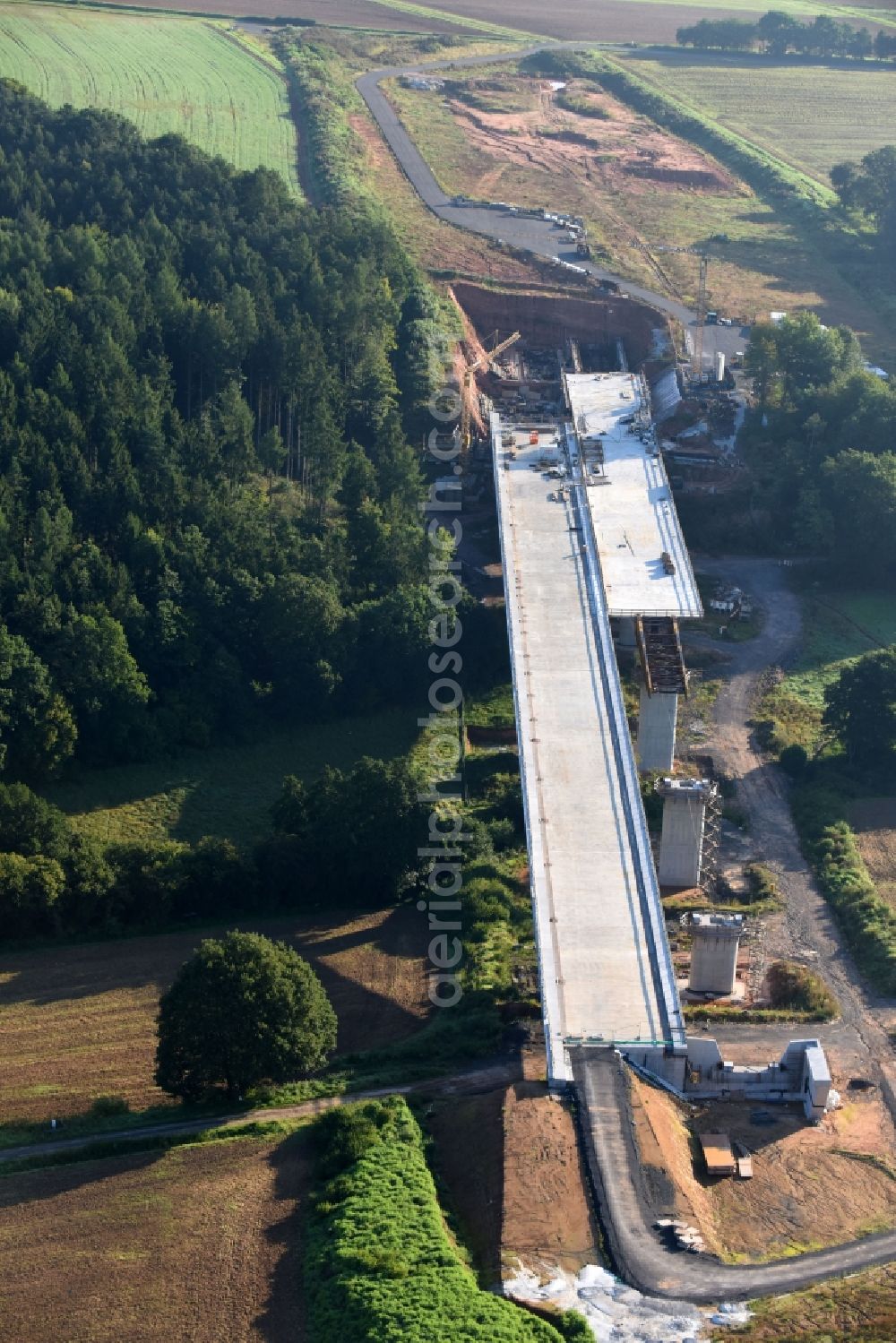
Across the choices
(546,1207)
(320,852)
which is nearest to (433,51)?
(320,852)

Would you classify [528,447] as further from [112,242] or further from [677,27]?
[677,27]

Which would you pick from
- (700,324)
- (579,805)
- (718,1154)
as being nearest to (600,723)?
(579,805)

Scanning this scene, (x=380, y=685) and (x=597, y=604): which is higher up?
Result: (x=597, y=604)

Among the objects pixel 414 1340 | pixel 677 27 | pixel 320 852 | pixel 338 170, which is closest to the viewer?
pixel 414 1340

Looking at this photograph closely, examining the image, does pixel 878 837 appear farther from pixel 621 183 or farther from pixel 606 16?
pixel 606 16

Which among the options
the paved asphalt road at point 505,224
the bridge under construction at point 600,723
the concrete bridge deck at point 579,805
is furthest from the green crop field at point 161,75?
the concrete bridge deck at point 579,805

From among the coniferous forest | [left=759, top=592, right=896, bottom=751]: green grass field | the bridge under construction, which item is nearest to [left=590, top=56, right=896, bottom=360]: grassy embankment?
the bridge under construction

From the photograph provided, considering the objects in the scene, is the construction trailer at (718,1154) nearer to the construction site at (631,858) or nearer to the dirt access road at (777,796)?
the construction site at (631,858)

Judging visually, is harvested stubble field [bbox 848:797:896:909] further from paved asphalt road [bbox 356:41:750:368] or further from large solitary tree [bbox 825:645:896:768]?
paved asphalt road [bbox 356:41:750:368]
